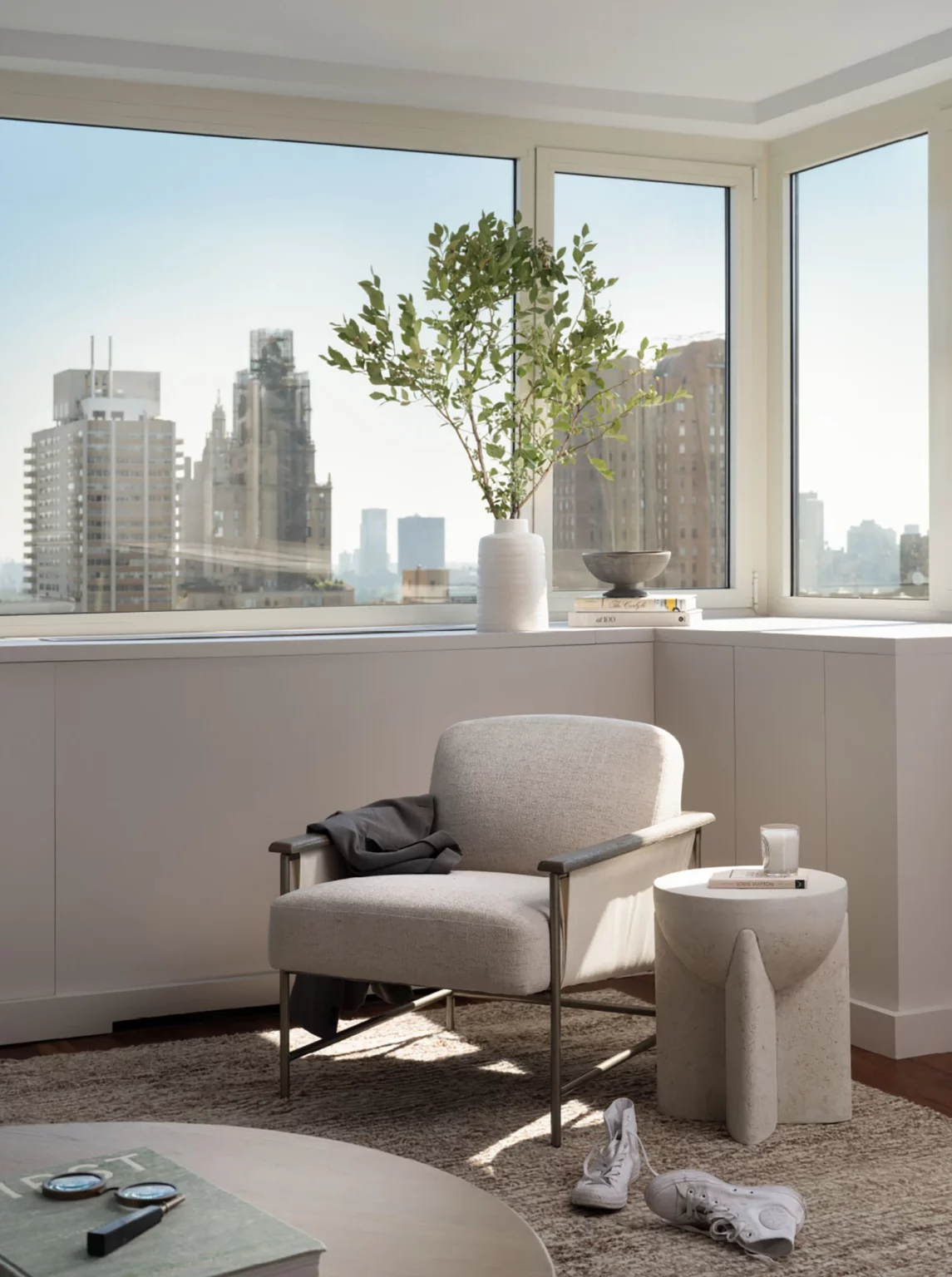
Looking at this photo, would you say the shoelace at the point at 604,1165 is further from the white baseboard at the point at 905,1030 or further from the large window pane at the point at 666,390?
the large window pane at the point at 666,390

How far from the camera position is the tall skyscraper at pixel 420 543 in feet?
14.9

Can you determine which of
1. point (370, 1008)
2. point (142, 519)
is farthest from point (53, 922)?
point (142, 519)

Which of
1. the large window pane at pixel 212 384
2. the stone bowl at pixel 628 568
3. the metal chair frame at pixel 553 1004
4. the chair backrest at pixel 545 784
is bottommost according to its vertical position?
the metal chair frame at pixel 553 1004

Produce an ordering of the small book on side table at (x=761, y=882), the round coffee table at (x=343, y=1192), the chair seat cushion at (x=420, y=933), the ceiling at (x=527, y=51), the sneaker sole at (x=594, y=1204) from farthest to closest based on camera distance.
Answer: the ceiling at (x=527, y=51) → the small book on side table at (x=761, y=882) → the chair seat cushion at (x=420, y=933) → the sneaker sole at (x=594, y=1204) → the round coffee table at (x=343, y=1192)

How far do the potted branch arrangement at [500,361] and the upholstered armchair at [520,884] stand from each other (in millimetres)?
731

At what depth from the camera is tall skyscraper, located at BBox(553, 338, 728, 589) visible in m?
4.80

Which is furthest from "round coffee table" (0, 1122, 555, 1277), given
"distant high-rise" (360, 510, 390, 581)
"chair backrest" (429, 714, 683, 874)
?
"distant high-rise" (360, 510, 390, 581)

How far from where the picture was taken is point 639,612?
436 cm

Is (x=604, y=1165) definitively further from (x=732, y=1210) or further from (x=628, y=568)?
(x=628, y=568)

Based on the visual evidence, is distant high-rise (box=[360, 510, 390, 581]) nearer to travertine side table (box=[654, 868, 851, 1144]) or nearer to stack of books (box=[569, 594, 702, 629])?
stack of books (box=[569, 594, 702, 629])

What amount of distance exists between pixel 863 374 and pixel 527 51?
4.67ft

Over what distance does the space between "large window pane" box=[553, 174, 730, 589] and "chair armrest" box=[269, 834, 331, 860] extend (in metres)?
1.74

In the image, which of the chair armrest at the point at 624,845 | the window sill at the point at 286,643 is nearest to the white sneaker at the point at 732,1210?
the chair armrest at the point at 624,845

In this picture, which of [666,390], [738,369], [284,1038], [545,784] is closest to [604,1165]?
[284,1038]
